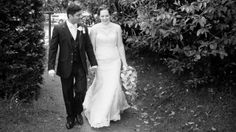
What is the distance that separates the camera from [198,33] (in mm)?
4902

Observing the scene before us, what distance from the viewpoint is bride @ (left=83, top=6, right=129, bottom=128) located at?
6352 millimetres

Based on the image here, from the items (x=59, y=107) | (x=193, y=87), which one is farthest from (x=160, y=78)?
(x=59, y=107)

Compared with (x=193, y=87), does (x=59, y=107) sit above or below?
below

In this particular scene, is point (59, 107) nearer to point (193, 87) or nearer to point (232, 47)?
point (193, 87)

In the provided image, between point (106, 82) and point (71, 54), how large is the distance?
3.61ft

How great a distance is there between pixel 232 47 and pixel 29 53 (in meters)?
3.90

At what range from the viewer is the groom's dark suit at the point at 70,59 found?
5652 millimetres

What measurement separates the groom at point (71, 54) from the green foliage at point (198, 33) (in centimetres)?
116

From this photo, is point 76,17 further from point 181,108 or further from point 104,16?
point 181,108

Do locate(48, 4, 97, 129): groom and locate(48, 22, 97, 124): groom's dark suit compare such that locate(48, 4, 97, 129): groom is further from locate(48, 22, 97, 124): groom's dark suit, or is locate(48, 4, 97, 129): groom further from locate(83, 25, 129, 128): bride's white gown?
locate(83, 25, 129, 128): bride's white gown

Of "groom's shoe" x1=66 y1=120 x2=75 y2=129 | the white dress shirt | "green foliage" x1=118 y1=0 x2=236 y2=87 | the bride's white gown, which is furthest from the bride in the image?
the white dress shirt

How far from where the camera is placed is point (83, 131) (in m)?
5.98

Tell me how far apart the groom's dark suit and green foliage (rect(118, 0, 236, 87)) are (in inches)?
45.6

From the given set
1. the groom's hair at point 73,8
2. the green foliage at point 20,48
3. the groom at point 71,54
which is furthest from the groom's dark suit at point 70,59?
the green foliage at point 20,48
